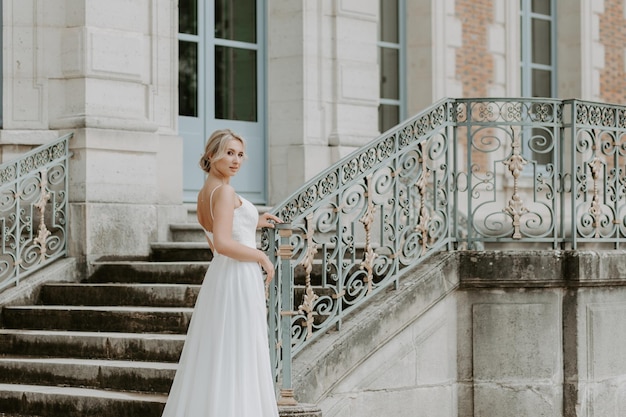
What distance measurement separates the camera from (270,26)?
11547 millimetres

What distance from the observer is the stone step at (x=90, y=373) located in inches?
310

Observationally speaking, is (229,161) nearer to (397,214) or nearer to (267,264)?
(267,264)

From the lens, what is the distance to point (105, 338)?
27.8 feet

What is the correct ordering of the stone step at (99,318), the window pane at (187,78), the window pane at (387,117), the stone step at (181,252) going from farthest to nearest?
the window pane at (387,117) < the window pane at (187,78) < the stone step at (181,252) < the stone step at (99,318)

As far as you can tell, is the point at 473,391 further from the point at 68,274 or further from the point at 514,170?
the point at 68,274

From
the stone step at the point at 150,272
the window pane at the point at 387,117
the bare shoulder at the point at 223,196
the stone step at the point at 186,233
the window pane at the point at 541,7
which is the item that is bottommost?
the stone step at the point at 150,272

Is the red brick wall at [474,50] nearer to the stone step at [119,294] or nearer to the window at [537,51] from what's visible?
the window at [537,51]

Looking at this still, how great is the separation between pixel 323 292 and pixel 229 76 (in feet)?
11.6

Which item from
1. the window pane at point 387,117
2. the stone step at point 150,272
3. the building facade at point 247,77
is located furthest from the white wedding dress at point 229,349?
the window pane at point 387,117

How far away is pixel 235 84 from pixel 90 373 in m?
3.97

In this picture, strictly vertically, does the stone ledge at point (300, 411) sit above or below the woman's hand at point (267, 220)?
below

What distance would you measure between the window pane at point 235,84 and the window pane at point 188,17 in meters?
0.31

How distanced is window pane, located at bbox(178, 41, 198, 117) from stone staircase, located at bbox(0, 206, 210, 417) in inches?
55.5

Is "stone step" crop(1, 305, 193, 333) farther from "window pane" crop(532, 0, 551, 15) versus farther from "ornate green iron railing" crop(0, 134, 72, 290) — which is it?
"window pane" crop(532, 0, 551, 15)
